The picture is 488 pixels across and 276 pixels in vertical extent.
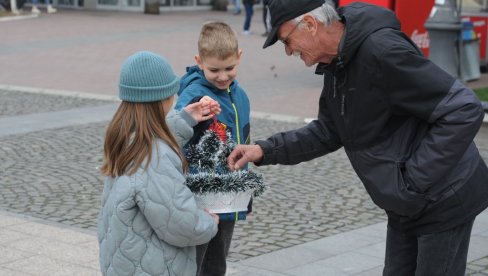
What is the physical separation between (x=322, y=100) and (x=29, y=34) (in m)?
18.8

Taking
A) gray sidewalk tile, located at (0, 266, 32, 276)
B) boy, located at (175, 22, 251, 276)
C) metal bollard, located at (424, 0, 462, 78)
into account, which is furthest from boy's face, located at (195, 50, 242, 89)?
metal bollard, located at (424, 0, 462, 78)

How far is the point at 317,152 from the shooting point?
351cm

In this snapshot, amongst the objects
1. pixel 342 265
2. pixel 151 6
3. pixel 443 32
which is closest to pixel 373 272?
pixel 342 265

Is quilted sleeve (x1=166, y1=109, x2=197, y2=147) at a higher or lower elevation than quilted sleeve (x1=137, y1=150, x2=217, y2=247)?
higher

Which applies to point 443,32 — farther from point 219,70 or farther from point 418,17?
point 219,70

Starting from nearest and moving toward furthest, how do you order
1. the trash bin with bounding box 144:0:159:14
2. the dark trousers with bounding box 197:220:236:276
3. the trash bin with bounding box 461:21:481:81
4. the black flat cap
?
the black flat cap → the dark trousers with bounding box 197:220:236:276 → the trash bin with bounding box 461:21:481:81 → the trash bin with bounding box 144:0:159:14

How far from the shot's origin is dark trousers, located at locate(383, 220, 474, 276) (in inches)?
119

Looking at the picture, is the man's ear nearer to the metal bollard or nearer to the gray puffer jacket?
the gray puffer jacket

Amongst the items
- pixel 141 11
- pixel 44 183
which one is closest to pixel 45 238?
pixel 44 183

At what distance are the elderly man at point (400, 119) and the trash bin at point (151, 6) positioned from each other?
84.1 ft

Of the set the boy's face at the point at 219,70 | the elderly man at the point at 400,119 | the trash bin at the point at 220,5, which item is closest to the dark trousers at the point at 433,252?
the elderly man at the point at 400,119

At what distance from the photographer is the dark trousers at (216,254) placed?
151 inches

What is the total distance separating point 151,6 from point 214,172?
1003 inches

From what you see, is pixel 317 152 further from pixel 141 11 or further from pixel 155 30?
pixel 141 11
